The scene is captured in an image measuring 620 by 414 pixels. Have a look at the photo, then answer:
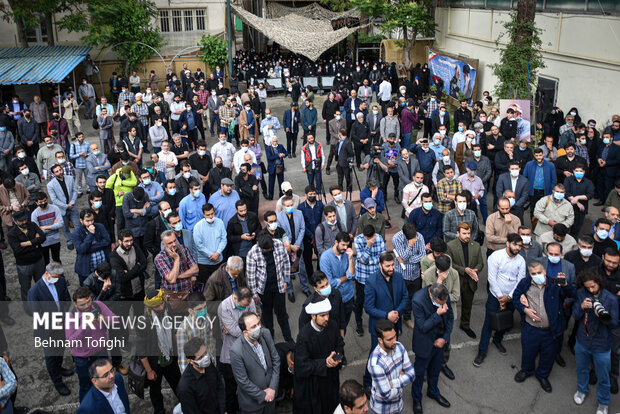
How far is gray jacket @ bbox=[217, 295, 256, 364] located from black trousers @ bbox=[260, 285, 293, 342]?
104 cm

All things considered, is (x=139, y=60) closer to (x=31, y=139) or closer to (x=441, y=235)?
(x=31, y=139)

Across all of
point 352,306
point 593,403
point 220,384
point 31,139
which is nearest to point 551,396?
point 593,403

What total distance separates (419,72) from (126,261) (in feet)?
55.1

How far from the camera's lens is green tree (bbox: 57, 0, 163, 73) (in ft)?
75.3

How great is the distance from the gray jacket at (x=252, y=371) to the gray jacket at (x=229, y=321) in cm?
56

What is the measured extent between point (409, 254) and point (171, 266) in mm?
3038

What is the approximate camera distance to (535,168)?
977 centimetres

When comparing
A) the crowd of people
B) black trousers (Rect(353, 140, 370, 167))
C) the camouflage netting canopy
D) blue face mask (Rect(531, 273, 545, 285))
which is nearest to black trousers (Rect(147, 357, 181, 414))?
the crowd of people

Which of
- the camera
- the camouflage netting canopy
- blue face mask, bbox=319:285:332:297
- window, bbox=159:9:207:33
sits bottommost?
the camera

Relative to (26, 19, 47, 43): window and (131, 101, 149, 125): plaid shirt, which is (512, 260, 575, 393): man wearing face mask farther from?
(26, 19, 47, 43): window

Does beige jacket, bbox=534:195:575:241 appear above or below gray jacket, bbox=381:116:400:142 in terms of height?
below

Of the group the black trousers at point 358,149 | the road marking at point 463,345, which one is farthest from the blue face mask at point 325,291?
the black trousers at point 358,149

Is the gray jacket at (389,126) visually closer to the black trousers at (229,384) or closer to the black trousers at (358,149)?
the black trousers at (358,149)

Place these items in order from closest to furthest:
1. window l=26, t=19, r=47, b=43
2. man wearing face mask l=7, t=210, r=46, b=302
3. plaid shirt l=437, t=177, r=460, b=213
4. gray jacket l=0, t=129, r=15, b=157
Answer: man wearing face mask l=7, t=210, r=46, b=302, plaid shirt l=437, t=177, r=460, b=213, gray jacket l=0, t=129, r=15, b=157, window l=26, t=19, r=47, b=43
